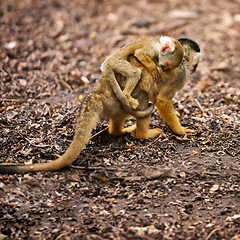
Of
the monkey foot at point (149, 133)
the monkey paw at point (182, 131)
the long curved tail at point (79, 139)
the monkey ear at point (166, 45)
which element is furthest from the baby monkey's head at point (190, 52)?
the long curved tail at point (79, 139)

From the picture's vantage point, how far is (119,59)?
486 cm

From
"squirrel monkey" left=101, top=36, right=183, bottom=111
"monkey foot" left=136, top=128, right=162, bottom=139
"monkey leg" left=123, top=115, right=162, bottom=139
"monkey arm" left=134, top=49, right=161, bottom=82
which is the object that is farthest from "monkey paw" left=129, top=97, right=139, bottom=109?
"monkey foot" left=136, top=128, right=162, bottom=139

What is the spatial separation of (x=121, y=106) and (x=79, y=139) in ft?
2.47

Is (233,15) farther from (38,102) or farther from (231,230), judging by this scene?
(231,230)

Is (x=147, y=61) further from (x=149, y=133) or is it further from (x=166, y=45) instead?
(x=149, y=133)

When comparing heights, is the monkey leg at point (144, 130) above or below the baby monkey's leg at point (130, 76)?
below

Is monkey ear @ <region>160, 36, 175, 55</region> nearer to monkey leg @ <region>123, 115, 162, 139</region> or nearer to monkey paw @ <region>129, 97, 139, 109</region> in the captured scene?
monkey paw @ <region>129, 97, 139, 109</region>

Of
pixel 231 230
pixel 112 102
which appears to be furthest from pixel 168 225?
pixel 112 102

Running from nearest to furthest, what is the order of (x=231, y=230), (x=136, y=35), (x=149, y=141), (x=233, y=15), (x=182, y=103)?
1. (x=231, y=230)
2. (x=149, y=141)
3. (x=182, y=103)
4. (x=136, y=35)
5. (x=233, y=15)

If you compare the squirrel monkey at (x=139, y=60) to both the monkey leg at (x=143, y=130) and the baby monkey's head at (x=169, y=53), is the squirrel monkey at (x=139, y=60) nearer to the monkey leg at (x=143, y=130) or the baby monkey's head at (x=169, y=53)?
the baby monkey's head at (x=169, y=53)

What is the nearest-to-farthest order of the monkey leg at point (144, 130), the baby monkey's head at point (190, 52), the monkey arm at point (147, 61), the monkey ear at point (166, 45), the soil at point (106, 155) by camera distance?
the soil at point (106, 155) < the monkey ear at point (166, 45) < the monkey arm at point (147, 61) < the monkey leg at point (144, 130) < the baby monkey's head at point (190, 52)

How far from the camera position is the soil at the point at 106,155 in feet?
13.2

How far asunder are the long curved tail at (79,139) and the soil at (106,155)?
0.12m

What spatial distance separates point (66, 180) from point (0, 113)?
2178 millimetres
